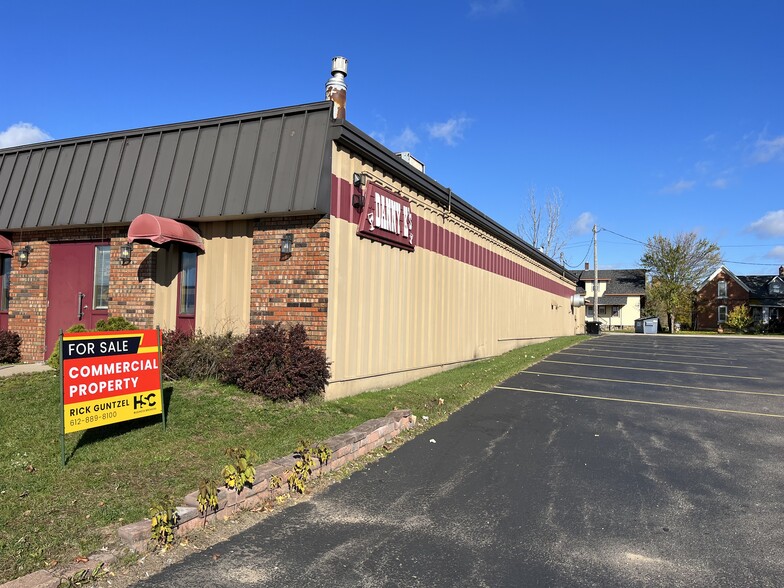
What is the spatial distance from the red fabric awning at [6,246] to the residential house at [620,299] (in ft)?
188

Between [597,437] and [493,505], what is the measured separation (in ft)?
10.8

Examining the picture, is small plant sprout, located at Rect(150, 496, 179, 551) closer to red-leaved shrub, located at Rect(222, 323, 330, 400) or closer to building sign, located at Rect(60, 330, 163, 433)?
building sign, located at Rect(60, 330, 163, 433)

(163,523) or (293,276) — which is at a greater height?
(293,276)

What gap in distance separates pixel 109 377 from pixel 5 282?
8.46 metres

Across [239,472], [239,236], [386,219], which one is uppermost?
[386,219]

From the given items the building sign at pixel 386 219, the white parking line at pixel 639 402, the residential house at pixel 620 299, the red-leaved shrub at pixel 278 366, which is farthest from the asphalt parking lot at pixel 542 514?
the residential house at pixel 620 299

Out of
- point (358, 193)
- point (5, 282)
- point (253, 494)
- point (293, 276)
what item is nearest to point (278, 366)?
point (293, 276)

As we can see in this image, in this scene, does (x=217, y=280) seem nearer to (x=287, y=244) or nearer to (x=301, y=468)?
(x=287, y=244)

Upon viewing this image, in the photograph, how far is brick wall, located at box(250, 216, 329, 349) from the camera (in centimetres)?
841

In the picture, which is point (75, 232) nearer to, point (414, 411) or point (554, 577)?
point (414, 411)

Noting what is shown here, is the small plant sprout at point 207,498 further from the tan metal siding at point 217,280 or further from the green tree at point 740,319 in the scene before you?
the green tree at point 740,319

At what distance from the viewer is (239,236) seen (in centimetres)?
946

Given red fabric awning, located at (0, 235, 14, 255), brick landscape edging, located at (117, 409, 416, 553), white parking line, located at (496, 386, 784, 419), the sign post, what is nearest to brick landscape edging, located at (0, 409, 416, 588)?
brick landscape edging, located at (117, 409, 416, 553)

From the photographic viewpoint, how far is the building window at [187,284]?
989cm
